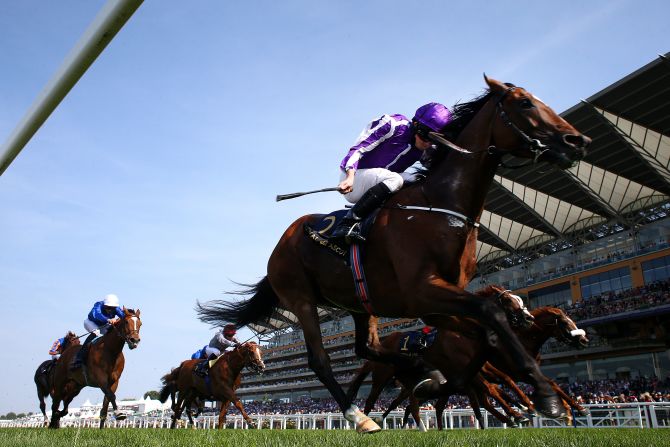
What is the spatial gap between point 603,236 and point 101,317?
37838 millimetres

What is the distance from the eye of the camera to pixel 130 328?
36.6ft

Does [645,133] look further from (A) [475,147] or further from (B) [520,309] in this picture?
(A) [475,147]

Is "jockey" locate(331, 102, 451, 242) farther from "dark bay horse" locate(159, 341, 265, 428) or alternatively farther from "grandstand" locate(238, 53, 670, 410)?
"grandstand" locate(238, 53, 670, 410)

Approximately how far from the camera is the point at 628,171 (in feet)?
114

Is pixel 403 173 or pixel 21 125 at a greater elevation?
pixel 403 173

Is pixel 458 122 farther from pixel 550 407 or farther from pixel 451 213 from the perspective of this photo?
pixel 550 407

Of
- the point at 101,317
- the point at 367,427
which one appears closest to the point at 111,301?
the point at 101,317

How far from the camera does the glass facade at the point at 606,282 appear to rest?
37375mm

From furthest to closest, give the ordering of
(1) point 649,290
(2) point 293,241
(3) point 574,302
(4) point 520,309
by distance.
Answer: (3) point 574,302 → (1) point 649,290 → (4) point 520,309 → (2) point 293,241

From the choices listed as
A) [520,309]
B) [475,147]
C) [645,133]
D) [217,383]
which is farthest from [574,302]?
[475,147]

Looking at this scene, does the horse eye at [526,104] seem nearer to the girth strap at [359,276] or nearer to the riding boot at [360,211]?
the riding boot at [360,211]

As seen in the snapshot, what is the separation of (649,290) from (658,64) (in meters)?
14.1

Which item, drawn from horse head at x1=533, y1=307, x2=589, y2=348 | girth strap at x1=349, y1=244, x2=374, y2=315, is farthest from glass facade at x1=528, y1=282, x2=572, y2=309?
girth strap at x1=349, y1=244, x2=374, y2=315

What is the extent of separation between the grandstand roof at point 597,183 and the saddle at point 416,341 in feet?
47.7
